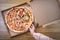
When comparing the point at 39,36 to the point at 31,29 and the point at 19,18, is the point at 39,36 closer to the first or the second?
the point at 31,29

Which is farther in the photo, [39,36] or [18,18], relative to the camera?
[18,18]

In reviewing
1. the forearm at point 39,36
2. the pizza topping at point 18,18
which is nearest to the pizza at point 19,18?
the pizza topping at point 18,18

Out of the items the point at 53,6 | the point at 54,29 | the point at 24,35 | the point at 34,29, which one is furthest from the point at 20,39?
the point at 53,6

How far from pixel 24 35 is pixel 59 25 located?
0.34 meters

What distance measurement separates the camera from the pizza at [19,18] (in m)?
1.42

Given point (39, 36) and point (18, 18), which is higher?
point (18, 18)

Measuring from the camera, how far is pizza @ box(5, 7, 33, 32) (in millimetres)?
1416

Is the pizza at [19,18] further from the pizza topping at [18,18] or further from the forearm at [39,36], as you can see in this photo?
the forearm at [39,36]

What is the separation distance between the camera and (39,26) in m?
1.44

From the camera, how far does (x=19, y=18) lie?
1453 mm

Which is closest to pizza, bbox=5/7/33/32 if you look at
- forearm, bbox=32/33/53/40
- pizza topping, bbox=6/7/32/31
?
pizza topping, bbox=6/7/32/31

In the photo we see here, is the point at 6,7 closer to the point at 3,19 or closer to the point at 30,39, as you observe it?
the point at 3,19

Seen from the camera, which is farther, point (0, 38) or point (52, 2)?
point (52, 2)

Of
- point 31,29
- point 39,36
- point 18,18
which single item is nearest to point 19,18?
point 18,18
